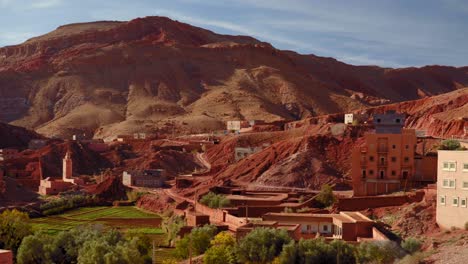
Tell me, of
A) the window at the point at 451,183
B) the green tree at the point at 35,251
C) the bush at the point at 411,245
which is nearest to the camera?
the bush at the point at 411,245

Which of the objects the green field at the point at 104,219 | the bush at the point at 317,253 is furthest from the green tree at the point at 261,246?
the green field at the point at 104,219

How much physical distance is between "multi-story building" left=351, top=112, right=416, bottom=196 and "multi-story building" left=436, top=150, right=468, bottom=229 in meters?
10.8

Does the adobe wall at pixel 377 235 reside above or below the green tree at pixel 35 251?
above

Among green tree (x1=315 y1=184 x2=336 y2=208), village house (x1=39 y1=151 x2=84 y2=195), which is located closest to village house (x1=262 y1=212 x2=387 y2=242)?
green tree (x1=315 y1=184 x2=336 y2=208)

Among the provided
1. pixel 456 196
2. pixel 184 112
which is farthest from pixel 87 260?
pixel 184 112

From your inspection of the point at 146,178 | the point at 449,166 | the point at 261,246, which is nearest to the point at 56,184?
the point at 146,178

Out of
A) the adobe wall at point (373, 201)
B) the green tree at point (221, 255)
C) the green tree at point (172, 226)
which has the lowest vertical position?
the green tree at point (172, 226)

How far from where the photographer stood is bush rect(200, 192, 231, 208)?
41.3m

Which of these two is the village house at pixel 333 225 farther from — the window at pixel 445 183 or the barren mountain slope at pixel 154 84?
the barren mountain slope at pixel 154 84

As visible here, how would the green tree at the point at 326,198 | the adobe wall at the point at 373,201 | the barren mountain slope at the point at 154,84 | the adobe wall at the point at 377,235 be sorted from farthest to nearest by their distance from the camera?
the barren mountain slope at the point at 154,84, the green tree at the point at 326,198, the adobe wall at the point at 373,201, the adobe wall at the point at 377,235

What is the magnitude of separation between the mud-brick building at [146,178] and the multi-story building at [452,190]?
35994 mm

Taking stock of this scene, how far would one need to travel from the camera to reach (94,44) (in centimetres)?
14162

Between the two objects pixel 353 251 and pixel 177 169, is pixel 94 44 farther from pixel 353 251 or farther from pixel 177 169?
pixel 353 251

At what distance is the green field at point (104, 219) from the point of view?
44.2 metres
